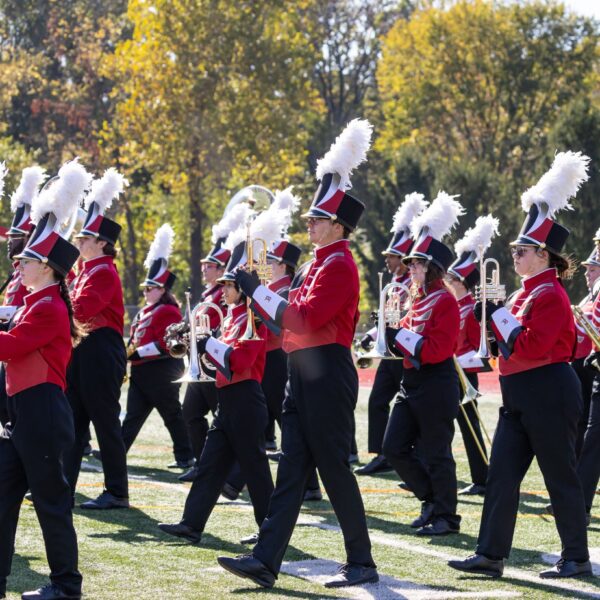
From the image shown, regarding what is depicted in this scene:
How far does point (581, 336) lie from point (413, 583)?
Answer: 3460 millimetres

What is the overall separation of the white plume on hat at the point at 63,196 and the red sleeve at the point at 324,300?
1229mm

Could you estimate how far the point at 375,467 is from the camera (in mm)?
11492

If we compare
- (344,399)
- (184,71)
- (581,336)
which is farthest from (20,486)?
(184,71)

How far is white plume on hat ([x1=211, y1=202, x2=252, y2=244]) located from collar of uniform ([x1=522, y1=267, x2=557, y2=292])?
3.50 meters

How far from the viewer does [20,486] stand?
6.41 metres

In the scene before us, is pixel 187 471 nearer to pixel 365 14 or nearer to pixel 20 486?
pixel 20 486

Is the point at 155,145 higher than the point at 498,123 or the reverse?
the reverse

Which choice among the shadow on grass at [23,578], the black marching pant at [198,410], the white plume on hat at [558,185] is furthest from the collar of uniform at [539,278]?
the black marching pant at [198,410]

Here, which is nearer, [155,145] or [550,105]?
[155,145]

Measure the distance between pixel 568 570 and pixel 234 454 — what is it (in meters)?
2.05

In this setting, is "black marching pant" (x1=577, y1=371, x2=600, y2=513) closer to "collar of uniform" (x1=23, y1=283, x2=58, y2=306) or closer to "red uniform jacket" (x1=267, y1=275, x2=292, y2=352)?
"red uniform jacket" (x1=267, y1=275, x2=292, y2=352)

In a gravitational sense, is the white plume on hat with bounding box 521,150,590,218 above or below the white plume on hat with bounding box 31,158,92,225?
above

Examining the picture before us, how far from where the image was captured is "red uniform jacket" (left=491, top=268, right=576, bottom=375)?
6.98m

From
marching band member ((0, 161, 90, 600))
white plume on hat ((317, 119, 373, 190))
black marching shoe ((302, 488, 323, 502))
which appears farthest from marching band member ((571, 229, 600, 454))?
marching band member ((0, 161, 90, 600))
